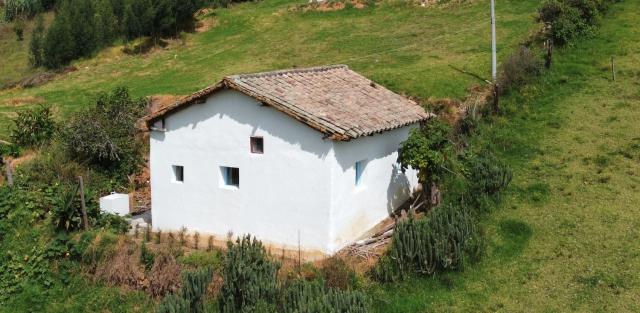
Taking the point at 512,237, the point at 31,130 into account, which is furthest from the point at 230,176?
the point at 31,130

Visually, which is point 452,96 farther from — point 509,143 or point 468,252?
point 468,252

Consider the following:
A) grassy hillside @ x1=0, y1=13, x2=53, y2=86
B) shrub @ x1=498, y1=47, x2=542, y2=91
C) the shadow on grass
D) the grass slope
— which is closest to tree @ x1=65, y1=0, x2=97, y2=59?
grassy hillside @ x1=0, y1=13, x2=53, y2=86

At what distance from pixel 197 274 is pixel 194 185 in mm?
4330

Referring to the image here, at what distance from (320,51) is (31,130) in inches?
656

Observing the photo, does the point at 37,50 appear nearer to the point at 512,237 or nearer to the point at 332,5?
the point at 332,5

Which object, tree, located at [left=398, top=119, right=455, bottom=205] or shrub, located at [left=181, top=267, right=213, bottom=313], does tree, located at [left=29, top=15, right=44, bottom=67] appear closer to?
tree, located at [left=398, top=119, right=455, bottom=205]

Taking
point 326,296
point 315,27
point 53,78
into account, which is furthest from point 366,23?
point 326,296

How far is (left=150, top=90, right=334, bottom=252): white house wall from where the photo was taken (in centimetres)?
1422

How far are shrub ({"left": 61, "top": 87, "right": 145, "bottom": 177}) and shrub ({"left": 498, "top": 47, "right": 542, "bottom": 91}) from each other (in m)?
13.9

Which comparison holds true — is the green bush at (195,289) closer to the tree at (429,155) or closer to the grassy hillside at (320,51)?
the tree at (429,155)

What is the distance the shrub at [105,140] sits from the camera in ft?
68.2

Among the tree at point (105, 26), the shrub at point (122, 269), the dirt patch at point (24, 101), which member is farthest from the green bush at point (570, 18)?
the tree at point (105, 26)

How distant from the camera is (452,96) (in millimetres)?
22984

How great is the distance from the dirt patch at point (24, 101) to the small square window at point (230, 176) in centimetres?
1984
